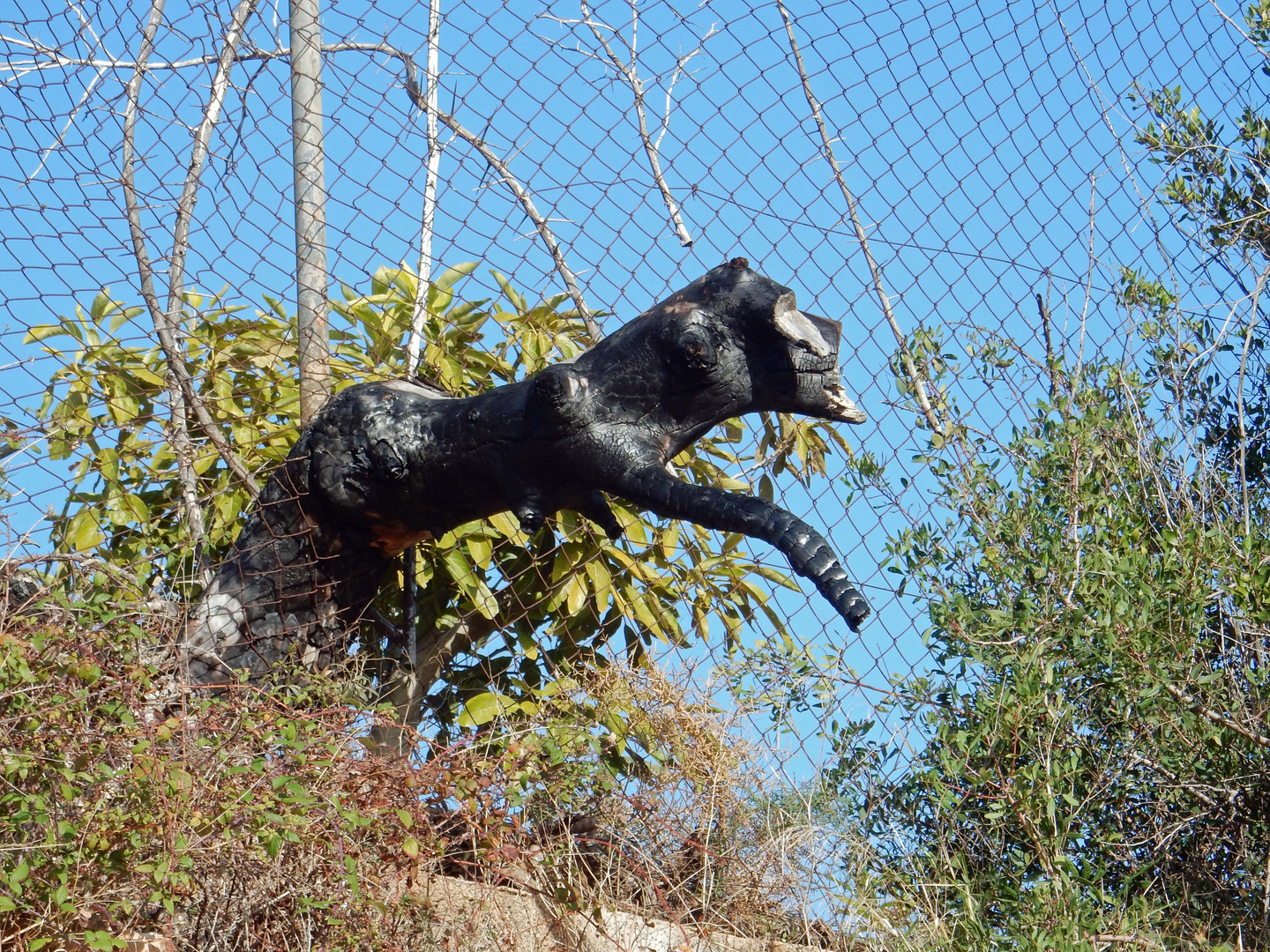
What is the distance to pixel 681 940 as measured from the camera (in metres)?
2.70

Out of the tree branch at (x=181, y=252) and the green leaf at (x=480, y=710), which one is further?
the green leaf at (x=480, y=710)

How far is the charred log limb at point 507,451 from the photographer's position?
2.72 metres

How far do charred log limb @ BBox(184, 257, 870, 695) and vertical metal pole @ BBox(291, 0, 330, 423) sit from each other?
359 millimetres

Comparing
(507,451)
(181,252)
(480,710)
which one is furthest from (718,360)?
(181,252)

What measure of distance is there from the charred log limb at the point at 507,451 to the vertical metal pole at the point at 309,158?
1.18 feet

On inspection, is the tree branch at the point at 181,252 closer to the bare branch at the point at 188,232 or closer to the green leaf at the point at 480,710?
the bare branch at the point at 188,232

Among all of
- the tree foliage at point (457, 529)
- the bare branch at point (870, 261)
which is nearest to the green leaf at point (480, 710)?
the tree foliage at point (457, 529)

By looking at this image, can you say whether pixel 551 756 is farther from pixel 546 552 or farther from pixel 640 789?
pixel 546 552

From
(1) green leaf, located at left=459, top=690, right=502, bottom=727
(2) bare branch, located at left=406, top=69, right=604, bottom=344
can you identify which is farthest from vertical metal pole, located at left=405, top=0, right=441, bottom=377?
(1) green leaf, located at left=459, top=690, right=502, bottom=727

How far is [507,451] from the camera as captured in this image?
2.76m

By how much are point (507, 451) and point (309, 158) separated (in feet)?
2.98

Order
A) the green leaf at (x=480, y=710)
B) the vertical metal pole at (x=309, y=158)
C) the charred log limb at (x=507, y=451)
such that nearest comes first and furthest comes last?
the charred log limb at (x=507, y=451)
the vertical metal pole at (x=309, y=158)
the green leaf at (x=480, y=710)

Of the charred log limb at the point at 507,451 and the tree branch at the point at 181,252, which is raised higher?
the tree branch at the point at 181,252

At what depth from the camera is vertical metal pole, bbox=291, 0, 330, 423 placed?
3127 mm
